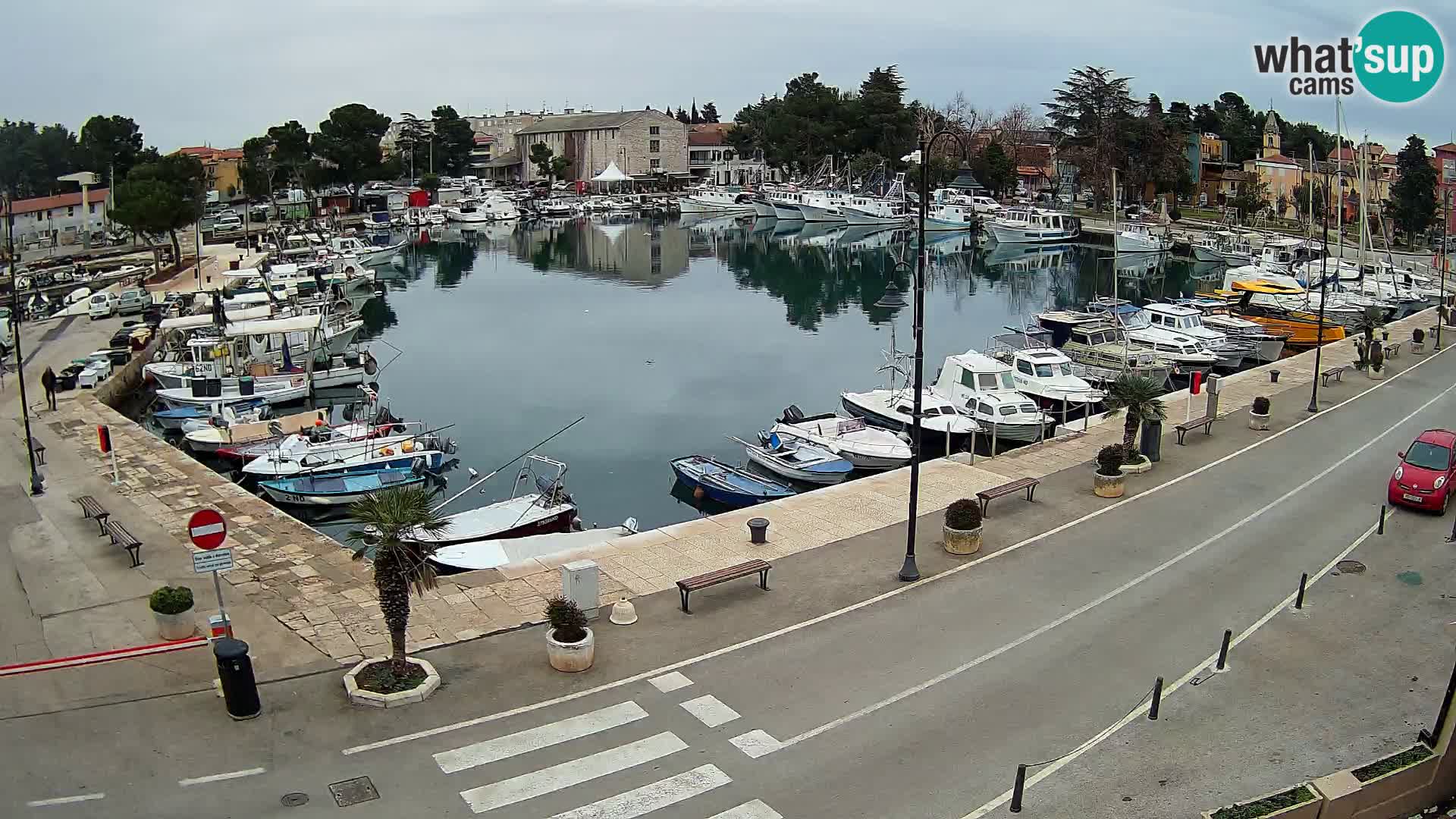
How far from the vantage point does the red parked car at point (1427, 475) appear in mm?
23062

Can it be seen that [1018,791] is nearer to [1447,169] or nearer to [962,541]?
[962,541]

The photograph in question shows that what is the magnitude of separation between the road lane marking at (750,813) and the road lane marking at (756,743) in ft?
3.56

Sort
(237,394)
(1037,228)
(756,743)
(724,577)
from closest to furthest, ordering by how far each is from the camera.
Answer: (756,743)
(724,577)
(237,394)
(1037,228)

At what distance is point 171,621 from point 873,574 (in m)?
11.6

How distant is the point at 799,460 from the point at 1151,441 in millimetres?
10014

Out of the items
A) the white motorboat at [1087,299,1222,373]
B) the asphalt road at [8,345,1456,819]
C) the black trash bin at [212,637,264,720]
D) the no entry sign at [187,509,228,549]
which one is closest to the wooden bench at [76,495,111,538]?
the no entry sign at [187,509,228,549]

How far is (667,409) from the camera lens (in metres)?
44.8

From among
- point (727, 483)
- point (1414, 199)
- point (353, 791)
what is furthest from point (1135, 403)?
point (1414, 199)

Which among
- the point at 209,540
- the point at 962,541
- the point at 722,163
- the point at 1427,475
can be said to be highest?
the point at 722,163

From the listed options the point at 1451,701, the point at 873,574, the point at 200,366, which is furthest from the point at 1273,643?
the point at 200,366

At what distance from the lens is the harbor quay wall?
18.5 m

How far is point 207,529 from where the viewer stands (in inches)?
608

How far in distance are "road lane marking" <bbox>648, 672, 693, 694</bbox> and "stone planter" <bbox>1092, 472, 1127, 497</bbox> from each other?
12.7m

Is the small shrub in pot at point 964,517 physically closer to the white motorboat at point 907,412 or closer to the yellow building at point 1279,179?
the white motorboat at point 907,412
